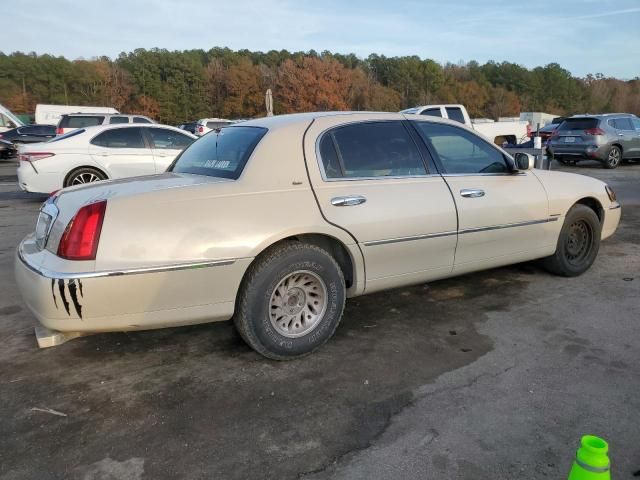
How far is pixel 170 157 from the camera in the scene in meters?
9.57

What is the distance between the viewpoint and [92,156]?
9078 mm

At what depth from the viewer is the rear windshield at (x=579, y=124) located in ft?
52.8

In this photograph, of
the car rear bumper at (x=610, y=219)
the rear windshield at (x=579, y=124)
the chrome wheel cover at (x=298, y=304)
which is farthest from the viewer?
the rear windshield at (x=579, y=124)

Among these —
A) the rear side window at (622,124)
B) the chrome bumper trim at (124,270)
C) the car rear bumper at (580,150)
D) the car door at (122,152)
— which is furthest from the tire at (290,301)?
the rear side window at (622,124)

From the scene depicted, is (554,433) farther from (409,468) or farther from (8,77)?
(8,77)

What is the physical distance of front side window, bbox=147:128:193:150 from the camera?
9.68 meters

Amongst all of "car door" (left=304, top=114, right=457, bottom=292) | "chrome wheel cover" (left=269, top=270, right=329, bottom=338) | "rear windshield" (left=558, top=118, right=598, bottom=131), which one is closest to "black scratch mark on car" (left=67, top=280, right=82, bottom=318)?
"chrome wheel cover" (left=269, top=270, right=329, bottom=338)

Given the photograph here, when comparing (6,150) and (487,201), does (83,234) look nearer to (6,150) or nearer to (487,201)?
(487,201)

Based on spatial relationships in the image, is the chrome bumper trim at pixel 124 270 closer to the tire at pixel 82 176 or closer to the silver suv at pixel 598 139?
the tire at pixel 82 176

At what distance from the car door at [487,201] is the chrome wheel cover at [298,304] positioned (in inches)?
49.2

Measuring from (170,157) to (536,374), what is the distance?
26.0 feet

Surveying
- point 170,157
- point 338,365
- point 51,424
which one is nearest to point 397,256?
point 338,365

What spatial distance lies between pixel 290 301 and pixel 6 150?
66.0ft

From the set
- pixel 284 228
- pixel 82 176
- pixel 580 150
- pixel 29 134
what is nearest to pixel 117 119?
pixel 29 134
